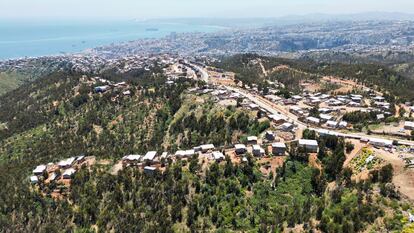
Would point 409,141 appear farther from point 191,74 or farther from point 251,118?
point 191,74

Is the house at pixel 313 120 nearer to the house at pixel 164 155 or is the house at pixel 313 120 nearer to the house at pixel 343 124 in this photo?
the house at pixel 343 124

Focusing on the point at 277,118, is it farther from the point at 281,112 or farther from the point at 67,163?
the point at 67,163

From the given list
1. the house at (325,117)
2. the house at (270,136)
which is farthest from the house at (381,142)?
the house at (325,117)

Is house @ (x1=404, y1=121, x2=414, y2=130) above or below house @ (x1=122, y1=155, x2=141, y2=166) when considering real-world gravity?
above

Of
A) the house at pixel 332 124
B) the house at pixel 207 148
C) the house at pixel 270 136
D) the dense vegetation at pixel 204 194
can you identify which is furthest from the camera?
the house at pixel 332 124

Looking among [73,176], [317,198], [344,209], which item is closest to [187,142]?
[73,176]

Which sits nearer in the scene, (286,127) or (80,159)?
(286,127)

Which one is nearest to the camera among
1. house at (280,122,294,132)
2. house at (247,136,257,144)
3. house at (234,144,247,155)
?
house at (234,144,247,155)

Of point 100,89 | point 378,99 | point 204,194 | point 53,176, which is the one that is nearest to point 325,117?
point 378,99

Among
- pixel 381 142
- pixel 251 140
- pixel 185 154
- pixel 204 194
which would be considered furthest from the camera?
pixel 251 140

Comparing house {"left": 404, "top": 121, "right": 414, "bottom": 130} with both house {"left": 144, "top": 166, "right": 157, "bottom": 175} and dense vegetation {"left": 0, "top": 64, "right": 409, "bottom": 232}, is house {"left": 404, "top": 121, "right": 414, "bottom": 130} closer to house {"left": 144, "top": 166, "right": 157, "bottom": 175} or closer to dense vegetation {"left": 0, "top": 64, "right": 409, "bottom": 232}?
dense vegetation {"left": 0, "top": 64, "right": 409, "bottom": 232}

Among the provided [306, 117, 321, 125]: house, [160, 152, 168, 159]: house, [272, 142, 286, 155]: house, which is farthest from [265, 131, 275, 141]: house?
[160, 152, 168, 159]: house
